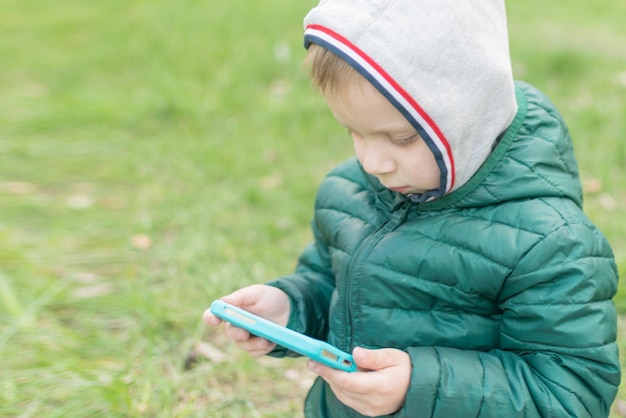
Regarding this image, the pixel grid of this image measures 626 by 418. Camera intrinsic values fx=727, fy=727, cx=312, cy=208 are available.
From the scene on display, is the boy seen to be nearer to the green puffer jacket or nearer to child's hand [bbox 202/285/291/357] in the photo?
→ the green puffer jacket

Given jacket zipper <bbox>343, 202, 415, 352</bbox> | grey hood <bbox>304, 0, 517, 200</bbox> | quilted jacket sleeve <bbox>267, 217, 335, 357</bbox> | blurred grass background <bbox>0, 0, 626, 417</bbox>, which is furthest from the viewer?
blurred grass background <bbox>0, 0, 626, 417</bbox>

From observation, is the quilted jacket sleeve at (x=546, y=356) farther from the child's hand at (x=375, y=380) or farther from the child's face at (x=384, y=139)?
the child's face at (x=384, y=139)

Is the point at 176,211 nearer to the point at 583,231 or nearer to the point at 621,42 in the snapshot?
the point at 583,231

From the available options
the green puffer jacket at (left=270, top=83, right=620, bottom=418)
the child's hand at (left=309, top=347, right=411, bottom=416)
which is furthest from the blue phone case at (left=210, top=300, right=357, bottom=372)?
the green puffer jacket at (left=270, top=83, right=620, bottom=418)

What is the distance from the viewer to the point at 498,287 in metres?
1.36

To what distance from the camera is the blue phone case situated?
1261 mm

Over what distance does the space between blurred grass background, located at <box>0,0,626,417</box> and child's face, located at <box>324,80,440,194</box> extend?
451 millimetres

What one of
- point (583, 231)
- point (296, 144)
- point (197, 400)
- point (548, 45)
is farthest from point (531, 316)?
point (548, 45)

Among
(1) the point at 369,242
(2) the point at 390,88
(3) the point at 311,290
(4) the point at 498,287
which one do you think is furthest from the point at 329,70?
(3) the point at 311,290

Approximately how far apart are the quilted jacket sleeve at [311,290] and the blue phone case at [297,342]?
1.15 ft

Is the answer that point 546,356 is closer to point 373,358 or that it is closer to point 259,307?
point 373,358

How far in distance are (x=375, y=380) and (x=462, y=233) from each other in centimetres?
33

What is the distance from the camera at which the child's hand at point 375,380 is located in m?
1.29

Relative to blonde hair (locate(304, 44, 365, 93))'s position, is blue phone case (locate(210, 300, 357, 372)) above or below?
below
